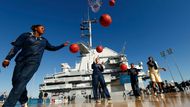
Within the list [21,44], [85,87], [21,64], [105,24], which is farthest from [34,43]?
[85,87]

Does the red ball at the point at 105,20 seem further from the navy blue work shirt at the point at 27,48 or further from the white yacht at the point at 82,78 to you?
the white yacht at the point at 82,78

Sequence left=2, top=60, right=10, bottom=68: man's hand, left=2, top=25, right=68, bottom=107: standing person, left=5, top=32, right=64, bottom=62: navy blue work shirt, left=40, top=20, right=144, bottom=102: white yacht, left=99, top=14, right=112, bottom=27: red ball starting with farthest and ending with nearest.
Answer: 1. left=40, top=20, right=144, bottom=102: white yacht
2. left=99, top=14, right=112, bottom=27: red ball
3. left=5, top=32, right=64, bottom=62: navy blue work shirt
4. left=2, top=60, right=10, bottom=68: man's hand
5. left=2, top=25, right=68, bottom=107: standing person

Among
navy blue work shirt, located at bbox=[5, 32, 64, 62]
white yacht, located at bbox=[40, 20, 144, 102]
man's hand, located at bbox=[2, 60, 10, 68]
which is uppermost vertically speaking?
white yacht, located at bbox=[40, 20, 144, 102]

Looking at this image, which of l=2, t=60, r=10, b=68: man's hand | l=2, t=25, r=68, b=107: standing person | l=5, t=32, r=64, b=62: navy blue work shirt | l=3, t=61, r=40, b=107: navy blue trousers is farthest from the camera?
l=5, t=32, r=64, b=62: navy blue work shirt

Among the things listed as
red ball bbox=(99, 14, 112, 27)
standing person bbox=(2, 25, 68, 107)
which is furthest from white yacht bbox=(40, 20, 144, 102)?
standing person bbox=(2, 25, 68, 107)

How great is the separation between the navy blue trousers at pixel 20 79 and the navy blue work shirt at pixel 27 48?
0.15 m

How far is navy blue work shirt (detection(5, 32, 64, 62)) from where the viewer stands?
4309 mm

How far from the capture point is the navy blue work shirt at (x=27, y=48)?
4.31 metres

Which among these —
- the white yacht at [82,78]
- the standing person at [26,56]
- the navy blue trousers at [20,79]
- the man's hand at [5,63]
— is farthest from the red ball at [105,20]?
the white yacht at [82,78]

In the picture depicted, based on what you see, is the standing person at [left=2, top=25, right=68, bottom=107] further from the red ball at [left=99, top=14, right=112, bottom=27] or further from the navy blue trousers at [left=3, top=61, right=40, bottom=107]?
the red ball at [left=99, top=14, right=112, bottom=27]

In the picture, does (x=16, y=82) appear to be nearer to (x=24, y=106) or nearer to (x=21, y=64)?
(x=21, y=64)

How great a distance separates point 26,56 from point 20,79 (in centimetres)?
65

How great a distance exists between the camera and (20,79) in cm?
391

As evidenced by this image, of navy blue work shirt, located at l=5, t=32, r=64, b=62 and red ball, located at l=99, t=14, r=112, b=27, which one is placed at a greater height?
red ball, located at l=99, t=14, r=112, b=27
